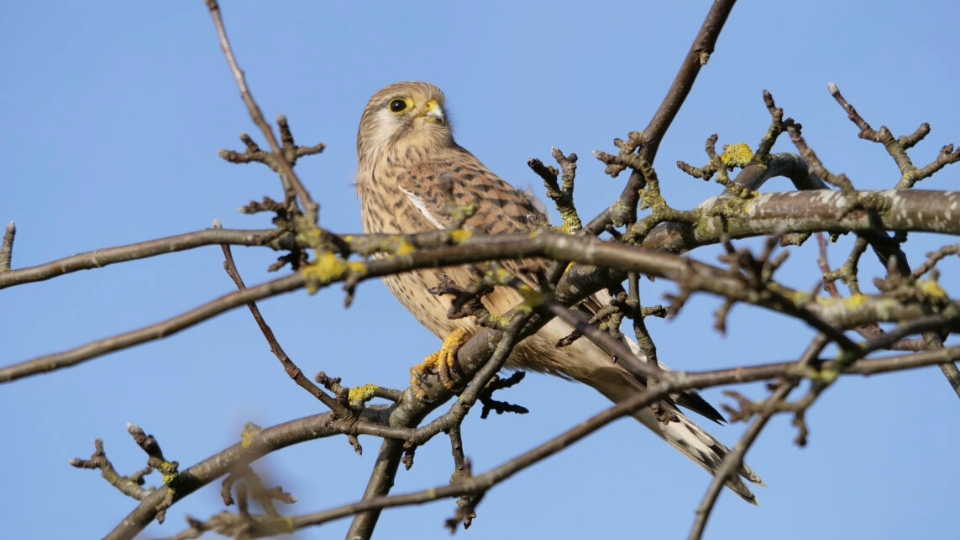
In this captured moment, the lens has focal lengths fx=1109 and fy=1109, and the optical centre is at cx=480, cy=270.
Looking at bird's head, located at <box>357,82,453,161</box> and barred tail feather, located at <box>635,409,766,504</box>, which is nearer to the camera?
barred tail feather, located at <box>635,409,766,504</box>

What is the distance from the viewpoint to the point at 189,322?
6.66 ft

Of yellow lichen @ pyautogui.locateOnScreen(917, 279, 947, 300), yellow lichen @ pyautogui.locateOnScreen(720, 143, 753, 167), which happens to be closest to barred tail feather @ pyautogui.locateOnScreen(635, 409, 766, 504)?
yellow lichen @ pyautogui.locateOnScreen(720, 143, 753, 167)

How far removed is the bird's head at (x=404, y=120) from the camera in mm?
6234

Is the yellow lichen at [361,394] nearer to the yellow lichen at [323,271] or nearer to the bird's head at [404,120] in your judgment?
the yellow lichen at [323,271]

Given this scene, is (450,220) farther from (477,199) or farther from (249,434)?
(249,434)

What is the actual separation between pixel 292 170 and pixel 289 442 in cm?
197

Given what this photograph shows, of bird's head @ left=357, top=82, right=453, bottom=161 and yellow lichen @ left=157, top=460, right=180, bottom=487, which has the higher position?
bird's head @ left=357, top=82, right=453, bottom=161

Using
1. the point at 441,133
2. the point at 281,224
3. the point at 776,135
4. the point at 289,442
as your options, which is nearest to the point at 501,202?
the point at 441,133

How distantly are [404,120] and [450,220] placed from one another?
5.77 ft

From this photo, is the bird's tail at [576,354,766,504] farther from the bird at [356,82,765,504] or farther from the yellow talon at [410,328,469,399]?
the yellow talon at [410,328,469,399]

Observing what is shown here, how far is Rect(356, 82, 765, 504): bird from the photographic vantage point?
15.5 ft

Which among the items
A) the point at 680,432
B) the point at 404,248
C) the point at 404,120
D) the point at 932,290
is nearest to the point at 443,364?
the point at 680,432

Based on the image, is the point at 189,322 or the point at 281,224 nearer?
the point at 189,322

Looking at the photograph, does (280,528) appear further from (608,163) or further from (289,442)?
(289,442)
